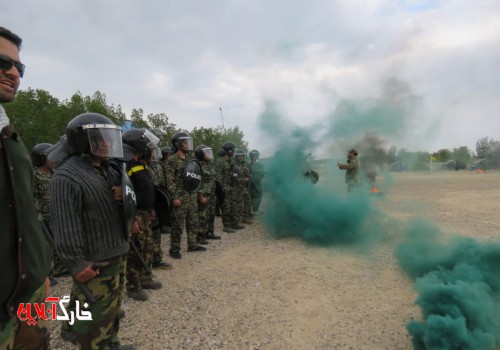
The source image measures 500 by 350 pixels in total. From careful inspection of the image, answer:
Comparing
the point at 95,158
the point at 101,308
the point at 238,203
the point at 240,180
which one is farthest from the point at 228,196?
the point at 101,308

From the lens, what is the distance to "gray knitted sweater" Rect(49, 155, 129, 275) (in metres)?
2.32

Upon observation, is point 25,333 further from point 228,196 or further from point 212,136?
point 212,136

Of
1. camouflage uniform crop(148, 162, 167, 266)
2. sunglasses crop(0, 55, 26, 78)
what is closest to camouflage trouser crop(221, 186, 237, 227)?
camouflage uniform crop(148, 162, 167, 266)

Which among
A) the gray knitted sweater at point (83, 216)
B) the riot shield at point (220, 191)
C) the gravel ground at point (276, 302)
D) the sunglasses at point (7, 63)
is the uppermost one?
the sunglasses at point (7, 63)

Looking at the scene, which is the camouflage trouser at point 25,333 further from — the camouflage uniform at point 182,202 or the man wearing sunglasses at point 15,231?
the camouflage uniform at point 182,202

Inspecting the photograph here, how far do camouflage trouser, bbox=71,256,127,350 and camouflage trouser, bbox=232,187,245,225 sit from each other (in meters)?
6.62

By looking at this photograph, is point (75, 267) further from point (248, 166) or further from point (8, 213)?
point (248, 166)

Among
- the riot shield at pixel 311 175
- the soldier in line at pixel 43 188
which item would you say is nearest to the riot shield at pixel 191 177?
the soldier in line at pixel 43 188

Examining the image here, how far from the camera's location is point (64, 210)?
91.2 inches

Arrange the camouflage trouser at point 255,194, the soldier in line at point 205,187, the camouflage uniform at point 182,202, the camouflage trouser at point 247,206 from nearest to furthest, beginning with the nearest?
the camouflage uniform at point 182,202, the soldier in line at point 205,187, the camouflage trouser at point 247,206, the camouflage trouser at point 255,194

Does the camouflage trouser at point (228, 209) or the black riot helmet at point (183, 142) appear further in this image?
the camouflage trouser at point (228, 209)

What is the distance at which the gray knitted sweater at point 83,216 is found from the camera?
2320 millimetres

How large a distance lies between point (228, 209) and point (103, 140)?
6.90 meters

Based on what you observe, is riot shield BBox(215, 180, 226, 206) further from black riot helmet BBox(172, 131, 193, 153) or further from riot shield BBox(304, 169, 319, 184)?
riot shield BBox(304, 169, 319, 184)
